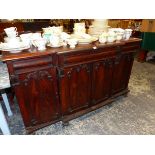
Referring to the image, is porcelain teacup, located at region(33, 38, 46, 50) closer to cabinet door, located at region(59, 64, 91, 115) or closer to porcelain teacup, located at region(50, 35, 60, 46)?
porcelain teacup, located at region(50, 35, 60, 46)

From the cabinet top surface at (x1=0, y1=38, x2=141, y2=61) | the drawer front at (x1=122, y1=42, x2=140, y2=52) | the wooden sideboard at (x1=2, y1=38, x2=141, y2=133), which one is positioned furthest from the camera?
the drawer front at (x1=122, y1=42, x2=140, y2=52)

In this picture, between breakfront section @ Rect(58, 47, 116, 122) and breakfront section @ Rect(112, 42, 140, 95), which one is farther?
breakfront section @ Rect(112, 42, 140, 95)

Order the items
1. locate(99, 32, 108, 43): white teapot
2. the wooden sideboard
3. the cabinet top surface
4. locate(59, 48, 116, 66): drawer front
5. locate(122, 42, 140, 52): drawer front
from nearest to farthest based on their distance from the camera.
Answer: the cabinet top surface
the wooden sideboard
locate(59, 48, 116, 66): drawer front
locate(99, 32, 108, 43): white teapot
locate(122, 42, 140, 52): drawer front

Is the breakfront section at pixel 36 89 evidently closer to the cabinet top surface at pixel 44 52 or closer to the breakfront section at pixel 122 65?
the cabinet top surface at pixel 44 52

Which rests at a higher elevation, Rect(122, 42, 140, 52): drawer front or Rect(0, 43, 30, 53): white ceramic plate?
Rect(0, 43, 30, 53): white ceramic plate

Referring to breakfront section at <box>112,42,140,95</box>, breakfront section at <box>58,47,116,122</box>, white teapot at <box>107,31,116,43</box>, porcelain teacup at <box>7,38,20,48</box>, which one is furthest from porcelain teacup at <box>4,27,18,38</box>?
breakfront section at <box>112,42,140,95</box>

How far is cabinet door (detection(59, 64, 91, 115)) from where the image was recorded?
1.54 meters

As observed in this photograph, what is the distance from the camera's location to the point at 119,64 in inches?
75.5

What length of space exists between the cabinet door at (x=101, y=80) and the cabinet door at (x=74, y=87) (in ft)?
0.30

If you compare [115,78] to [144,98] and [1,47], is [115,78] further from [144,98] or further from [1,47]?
[1,47]

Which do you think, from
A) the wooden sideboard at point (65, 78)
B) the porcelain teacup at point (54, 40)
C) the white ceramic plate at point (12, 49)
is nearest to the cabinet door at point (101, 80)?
the wooden sideboard at point (65, 78)

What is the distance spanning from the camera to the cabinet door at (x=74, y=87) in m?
1.54
